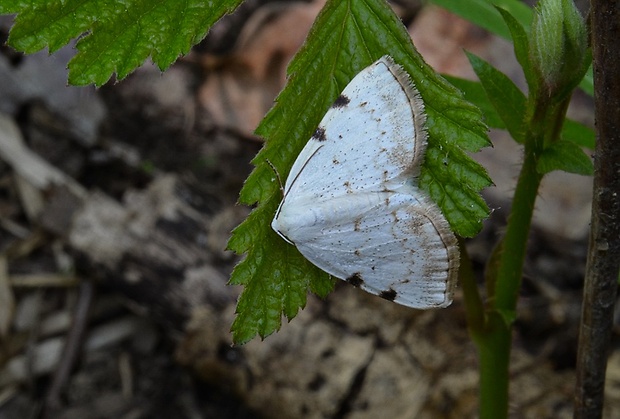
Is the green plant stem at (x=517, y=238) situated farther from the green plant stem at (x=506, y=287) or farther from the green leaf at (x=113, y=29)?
the green leaf at (x=113, y=29)

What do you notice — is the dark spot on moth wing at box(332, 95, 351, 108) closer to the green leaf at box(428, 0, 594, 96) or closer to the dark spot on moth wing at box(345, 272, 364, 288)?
the dark spot on moth wing at box(345, 272, 364, 288)

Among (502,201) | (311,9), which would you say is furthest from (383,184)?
(311,9)

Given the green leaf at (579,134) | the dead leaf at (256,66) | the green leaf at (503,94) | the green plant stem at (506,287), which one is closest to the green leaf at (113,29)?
the green leaf at (503,94)

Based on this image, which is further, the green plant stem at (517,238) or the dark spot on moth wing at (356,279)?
the dark spot on moth wing at (356,279)

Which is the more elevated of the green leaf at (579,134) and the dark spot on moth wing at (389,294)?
the dark spot on moth wing at (389,294)

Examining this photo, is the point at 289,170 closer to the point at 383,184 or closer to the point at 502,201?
the point at 383,184

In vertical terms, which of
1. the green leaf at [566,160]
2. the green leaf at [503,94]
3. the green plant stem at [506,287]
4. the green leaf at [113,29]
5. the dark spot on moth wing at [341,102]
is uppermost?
the green leaf at [113,29]
